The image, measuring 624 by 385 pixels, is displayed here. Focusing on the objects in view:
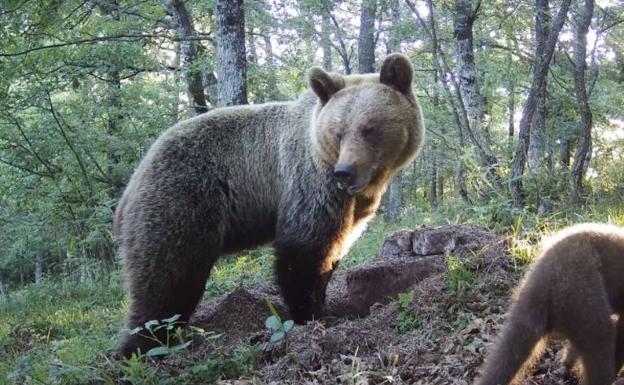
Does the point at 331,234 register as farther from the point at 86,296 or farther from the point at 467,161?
the point at 86,296

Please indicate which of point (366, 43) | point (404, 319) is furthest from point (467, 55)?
point (366, 43)

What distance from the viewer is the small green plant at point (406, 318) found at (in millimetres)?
4984

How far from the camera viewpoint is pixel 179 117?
13602mm

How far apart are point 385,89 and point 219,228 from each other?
190 cm

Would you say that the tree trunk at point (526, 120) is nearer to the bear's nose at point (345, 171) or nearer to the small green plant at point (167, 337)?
Answer: the bear's nose at point (345, 171)

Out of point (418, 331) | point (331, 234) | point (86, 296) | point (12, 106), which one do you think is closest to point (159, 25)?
point (12, 106)

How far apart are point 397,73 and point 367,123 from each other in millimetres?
636

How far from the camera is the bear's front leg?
560 centimetres

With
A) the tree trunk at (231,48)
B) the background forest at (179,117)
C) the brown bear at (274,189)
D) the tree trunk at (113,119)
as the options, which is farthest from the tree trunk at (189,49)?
the brown bear at (274,189)

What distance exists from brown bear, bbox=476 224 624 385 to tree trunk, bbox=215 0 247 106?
6001 millimetres

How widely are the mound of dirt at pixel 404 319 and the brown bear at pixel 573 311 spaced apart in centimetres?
52

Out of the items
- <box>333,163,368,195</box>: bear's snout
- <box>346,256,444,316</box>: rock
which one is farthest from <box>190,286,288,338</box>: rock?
<box>333,163,368,195</box>: bear's snout

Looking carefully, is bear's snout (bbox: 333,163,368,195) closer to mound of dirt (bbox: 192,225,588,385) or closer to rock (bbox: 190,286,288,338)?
mound of dirt (bbox: 192,225,588,385)

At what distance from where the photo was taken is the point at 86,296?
1060 centimetres
